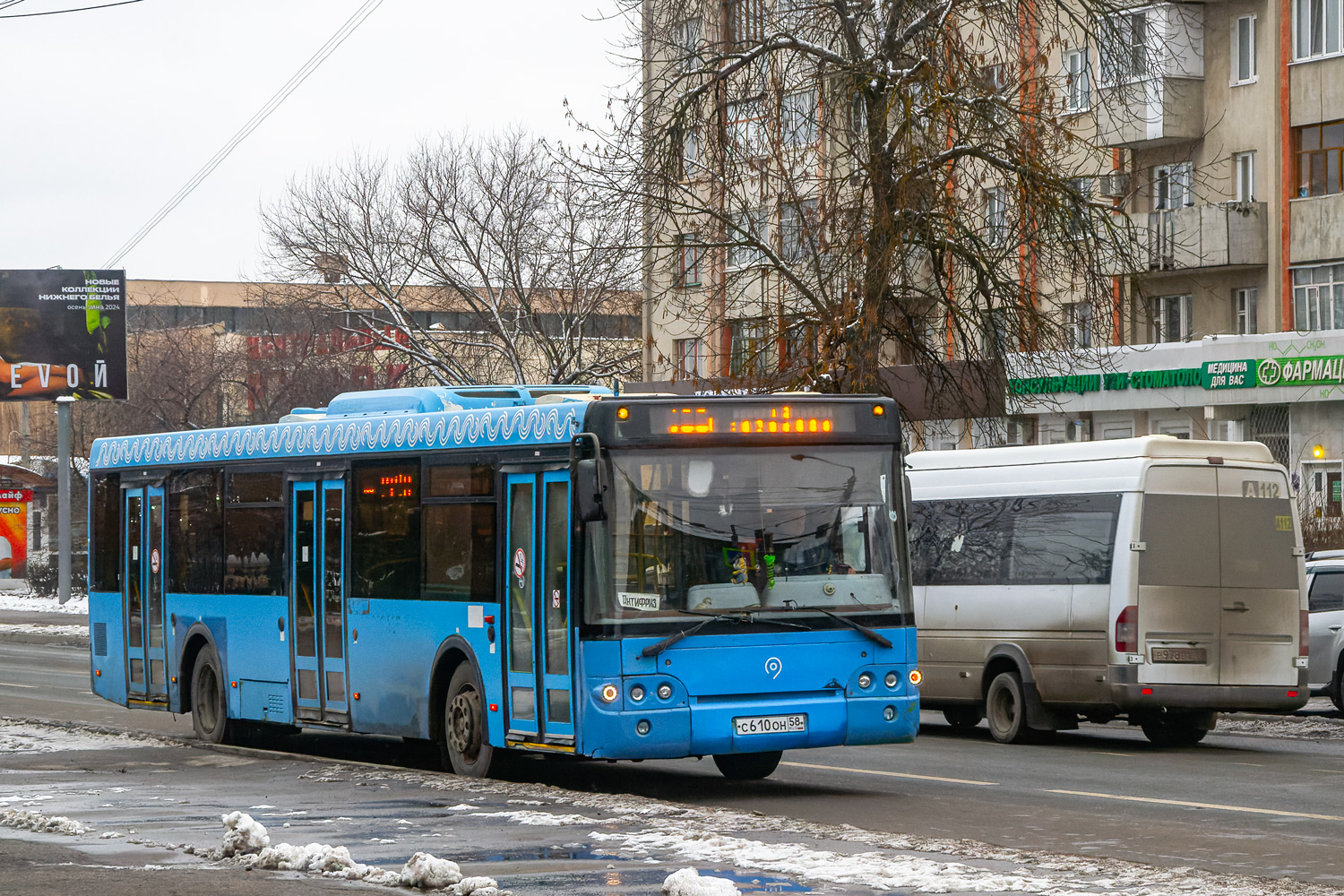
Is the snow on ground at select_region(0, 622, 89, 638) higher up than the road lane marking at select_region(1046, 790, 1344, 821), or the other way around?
the road lane marking at select_region(1046, 790, 1344, 821)

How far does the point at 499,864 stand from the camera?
9422mm

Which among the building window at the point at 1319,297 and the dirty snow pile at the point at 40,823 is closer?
the dirty snow pile at the point at 40,823

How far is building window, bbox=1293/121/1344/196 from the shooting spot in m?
40.2


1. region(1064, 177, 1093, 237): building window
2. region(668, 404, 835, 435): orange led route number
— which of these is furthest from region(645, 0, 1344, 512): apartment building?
region(668, 404, 835, 435): orange led route number

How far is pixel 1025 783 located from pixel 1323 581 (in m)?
9.06

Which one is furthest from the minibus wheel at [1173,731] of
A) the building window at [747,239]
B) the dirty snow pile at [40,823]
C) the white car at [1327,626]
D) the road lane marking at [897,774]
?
the dirty snow pile at [40,823]

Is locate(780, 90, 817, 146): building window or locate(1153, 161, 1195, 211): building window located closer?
locate(780, 90, 817, 146): building window

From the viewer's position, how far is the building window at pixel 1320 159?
40219 millimetres

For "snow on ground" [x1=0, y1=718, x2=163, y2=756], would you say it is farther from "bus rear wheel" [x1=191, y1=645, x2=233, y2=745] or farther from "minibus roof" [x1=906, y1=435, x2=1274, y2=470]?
"minibus roof" [x1=906, y1=435, x2=1274, y2=470]

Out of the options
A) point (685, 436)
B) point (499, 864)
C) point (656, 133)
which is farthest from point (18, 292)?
point (499, 864)

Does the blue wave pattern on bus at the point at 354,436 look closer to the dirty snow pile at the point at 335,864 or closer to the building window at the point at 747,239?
the dirty snow pile at the point at 335,864

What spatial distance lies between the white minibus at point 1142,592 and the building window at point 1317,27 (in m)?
25.0

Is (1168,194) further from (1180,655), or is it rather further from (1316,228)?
(1180,655)

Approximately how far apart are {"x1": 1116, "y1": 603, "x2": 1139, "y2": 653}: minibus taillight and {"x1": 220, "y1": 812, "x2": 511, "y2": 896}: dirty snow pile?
8782 millimetres
